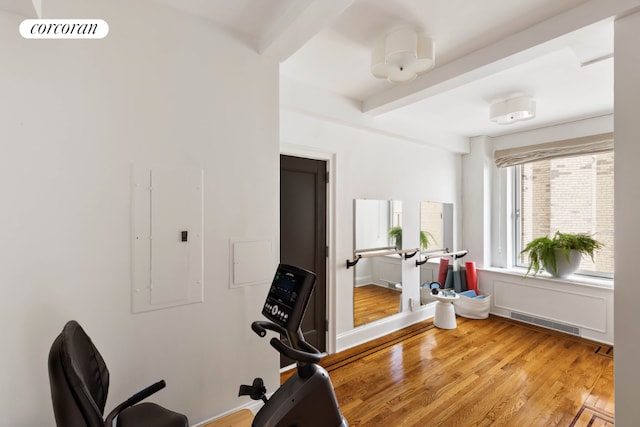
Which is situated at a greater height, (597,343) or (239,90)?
(239,90)

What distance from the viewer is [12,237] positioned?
4.53 feet

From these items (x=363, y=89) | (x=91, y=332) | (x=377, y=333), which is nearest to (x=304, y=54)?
(x=363, y=89)

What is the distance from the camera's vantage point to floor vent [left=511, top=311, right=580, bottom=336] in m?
3.61

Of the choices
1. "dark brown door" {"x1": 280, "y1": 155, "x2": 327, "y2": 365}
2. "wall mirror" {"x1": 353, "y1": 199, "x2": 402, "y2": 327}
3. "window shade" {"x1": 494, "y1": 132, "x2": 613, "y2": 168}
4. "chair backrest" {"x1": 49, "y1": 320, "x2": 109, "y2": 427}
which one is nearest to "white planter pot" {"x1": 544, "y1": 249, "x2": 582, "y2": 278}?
"window shade" {"x1": 494, "y1": 132, "x2": 613, "y2": 168}

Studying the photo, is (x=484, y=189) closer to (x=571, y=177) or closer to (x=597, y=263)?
(x=571, y=177)

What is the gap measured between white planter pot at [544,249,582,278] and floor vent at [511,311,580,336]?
0.59 m

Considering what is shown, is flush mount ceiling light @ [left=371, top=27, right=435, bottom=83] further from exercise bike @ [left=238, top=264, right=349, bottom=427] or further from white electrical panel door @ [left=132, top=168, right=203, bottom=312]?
exercise bike @ [left=238, top=264, right=349, bottom=427]

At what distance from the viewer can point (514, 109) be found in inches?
115

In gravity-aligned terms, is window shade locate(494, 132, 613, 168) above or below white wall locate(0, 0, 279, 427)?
above

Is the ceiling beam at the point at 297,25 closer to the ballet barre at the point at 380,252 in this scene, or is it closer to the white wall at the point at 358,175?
the white wall at the point at 358,175

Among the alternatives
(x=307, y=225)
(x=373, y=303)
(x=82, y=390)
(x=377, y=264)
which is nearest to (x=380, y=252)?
(x=377, y=264)

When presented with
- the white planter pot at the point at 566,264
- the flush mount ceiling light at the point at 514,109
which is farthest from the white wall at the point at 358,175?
the white planter pot at the point at 566,264

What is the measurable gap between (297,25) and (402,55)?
682 millimetres

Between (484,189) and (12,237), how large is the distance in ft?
16.1
